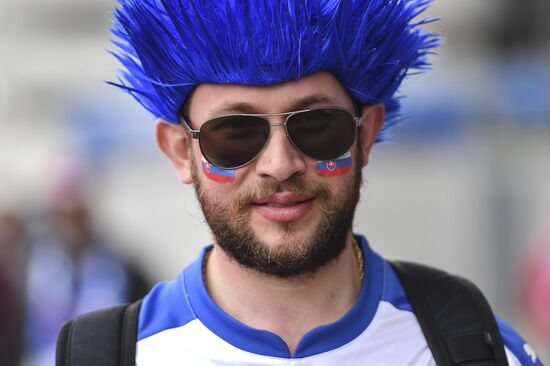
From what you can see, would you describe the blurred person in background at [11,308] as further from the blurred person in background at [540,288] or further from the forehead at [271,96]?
the blurred person in background at [540,288]

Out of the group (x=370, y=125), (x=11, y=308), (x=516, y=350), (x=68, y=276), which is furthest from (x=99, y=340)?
(x=11, y=308)

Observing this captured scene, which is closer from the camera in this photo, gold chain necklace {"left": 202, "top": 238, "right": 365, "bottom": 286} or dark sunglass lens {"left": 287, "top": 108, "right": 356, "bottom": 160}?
dark sunglass lens {"left": 287, "top": 108, "right": 356, "bottom": 160}

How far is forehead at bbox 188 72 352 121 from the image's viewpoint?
2828mm

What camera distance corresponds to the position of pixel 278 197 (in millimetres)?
2814

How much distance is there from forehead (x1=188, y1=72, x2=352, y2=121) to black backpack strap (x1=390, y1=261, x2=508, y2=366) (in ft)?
2.13

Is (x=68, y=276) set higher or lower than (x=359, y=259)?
lower

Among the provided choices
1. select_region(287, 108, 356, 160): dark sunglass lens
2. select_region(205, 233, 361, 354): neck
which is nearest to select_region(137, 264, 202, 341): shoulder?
select_region(205, 233, 361, 354): neck

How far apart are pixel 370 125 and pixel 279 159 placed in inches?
20.4

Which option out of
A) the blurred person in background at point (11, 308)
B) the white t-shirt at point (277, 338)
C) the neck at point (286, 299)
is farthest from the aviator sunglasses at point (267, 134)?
the blurred person in background at point (11, 308)

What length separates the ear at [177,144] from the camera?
3.12m

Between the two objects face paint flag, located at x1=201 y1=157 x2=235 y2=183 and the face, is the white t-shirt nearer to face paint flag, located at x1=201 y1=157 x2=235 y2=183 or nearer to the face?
the face

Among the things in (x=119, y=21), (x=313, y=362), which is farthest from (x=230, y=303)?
(x=119, y=21)

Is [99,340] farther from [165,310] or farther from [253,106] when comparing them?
[253,106]

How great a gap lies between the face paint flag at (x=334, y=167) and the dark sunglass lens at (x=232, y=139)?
7.3 inches
